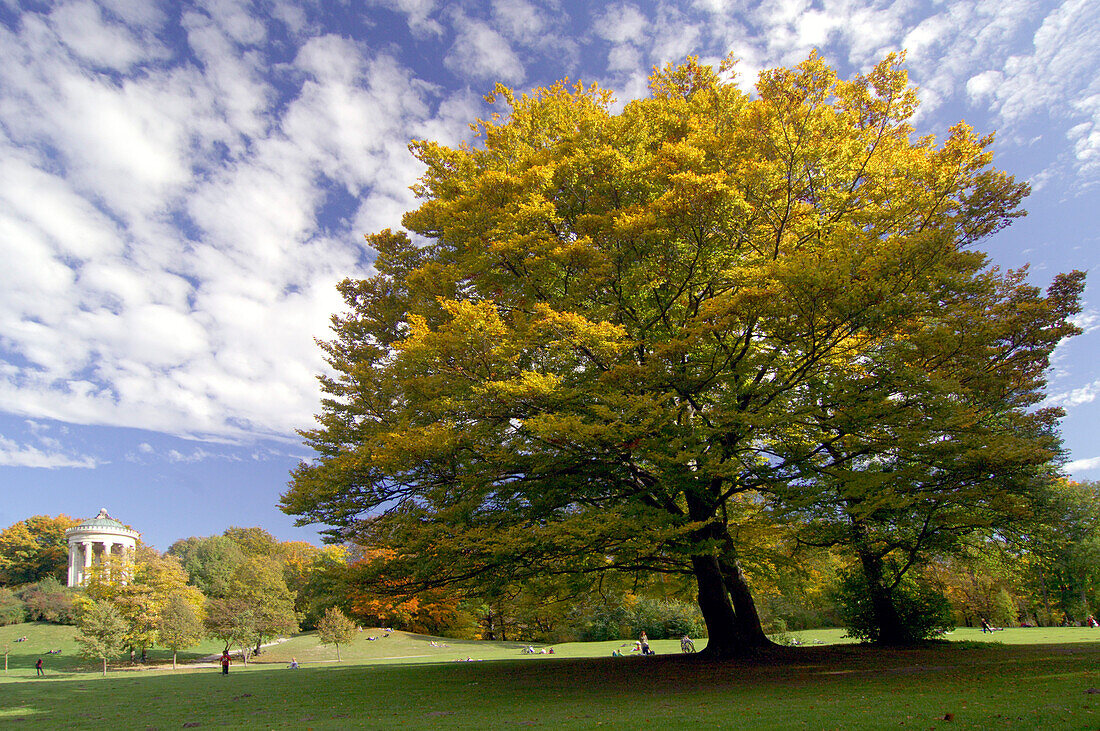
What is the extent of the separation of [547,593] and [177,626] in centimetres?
3177

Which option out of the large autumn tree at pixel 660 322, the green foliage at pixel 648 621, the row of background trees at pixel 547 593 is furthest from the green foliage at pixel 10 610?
the large autumn tree at pixel 660 322

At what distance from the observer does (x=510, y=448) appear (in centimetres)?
1266

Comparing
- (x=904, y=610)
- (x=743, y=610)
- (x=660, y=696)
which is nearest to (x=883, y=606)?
(x=904, y=610)

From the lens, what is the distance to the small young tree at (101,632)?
29656 millimetres

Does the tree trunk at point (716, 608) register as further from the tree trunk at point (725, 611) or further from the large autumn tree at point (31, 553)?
the large autumn tree at point (31, 553)

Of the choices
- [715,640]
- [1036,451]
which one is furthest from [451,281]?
[1036,451]

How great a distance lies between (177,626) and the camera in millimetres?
34688

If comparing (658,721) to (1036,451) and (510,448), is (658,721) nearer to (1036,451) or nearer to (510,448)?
(510,448)

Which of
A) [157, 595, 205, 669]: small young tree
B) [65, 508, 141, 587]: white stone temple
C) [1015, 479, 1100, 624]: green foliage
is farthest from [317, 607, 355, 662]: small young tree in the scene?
[65, 508, 141, 587]: white stone temple

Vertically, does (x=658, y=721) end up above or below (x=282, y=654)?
above

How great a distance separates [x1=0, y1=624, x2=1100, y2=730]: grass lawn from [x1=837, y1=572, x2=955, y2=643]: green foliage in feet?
3.48

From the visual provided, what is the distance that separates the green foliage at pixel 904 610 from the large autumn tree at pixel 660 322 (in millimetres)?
7038

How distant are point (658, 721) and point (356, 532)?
10120 millimetres

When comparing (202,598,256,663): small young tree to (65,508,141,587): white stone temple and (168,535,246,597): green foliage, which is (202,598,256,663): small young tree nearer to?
(168,535,246,597): green foliage
